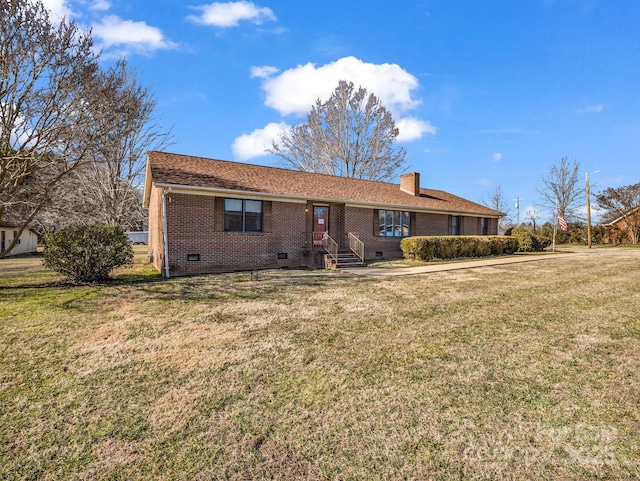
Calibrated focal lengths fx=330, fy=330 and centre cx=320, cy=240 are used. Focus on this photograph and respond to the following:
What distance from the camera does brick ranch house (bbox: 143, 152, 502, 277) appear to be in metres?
11.6

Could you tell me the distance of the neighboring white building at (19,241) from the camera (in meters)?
23.4

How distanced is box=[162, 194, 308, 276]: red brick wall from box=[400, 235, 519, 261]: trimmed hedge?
4948mm

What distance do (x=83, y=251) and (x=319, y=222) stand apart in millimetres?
9012

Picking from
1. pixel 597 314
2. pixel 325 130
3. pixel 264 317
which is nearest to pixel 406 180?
pixel 325 130

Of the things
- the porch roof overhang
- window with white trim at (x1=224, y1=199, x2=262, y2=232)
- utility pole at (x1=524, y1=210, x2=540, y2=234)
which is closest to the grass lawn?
the porch roof overhang

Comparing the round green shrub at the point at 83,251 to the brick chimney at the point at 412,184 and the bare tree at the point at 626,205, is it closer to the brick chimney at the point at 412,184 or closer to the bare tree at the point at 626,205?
the brick chimney at the point at 412,184

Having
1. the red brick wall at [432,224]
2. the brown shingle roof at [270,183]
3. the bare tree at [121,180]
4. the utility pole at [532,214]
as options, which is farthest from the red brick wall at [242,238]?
the utility pole at [532,214]

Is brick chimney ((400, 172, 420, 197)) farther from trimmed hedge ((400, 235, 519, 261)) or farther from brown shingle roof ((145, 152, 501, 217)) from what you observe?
trimmed hedge ((400, 235, 519, 261))

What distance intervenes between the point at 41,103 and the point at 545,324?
41.7 ft

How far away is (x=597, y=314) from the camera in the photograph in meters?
5.99

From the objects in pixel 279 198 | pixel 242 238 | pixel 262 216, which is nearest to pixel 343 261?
pixel 279 198

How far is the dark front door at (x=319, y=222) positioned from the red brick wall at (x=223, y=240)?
2.72ft

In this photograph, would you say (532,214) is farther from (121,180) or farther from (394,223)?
(121,180)

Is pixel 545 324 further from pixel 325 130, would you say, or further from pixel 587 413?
pixel 325 130
